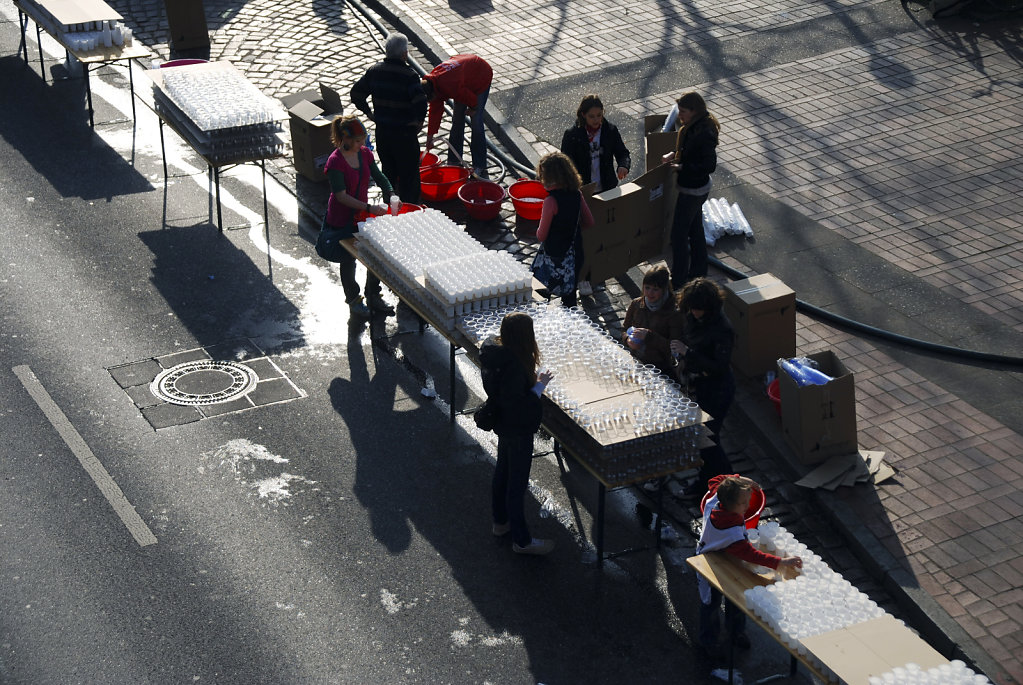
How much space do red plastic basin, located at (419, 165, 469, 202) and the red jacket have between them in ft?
1.85

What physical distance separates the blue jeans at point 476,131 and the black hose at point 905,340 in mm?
4174

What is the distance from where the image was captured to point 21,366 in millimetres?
11547

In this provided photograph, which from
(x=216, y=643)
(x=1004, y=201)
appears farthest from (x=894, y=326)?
(x=216, y=643)

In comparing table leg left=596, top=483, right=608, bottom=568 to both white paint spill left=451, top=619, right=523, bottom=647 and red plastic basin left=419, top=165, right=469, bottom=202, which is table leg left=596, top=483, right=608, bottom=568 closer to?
white paint spill left=451, top=619, right=523, bottom=647

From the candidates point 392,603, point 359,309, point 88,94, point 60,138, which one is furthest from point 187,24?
point 392,603

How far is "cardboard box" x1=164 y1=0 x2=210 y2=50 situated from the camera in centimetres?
1766

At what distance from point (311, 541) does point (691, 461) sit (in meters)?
2.82

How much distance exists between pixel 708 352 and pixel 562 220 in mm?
2574

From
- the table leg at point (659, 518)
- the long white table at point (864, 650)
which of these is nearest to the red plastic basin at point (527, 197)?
the table leg at point (659, 518)

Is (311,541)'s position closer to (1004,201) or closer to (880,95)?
(1004,201)

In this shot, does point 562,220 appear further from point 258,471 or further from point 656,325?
point 258,471

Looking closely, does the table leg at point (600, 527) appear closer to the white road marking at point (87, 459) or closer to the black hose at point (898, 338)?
the white road marking at point (87, 459)

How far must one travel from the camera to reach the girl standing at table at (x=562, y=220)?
11.3 m

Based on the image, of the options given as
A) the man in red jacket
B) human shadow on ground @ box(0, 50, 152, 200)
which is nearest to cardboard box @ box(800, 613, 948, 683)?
the man in red jacket
